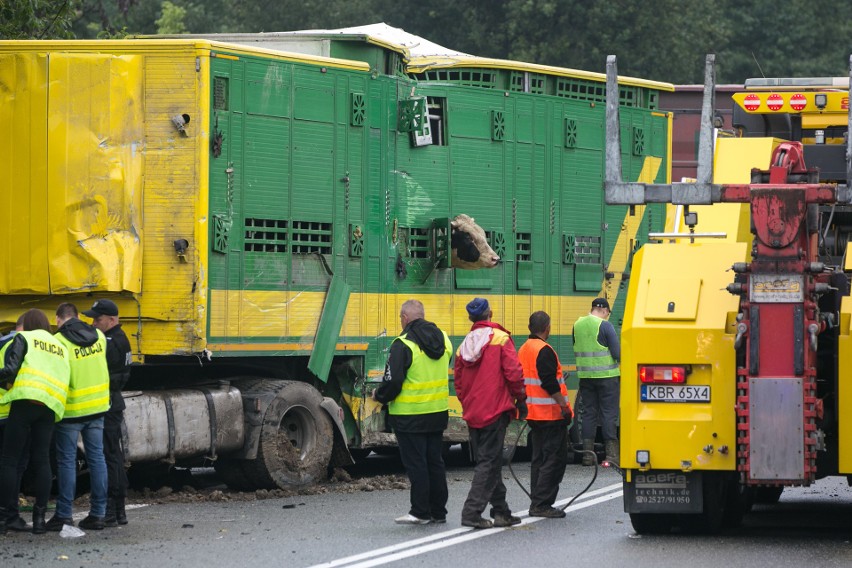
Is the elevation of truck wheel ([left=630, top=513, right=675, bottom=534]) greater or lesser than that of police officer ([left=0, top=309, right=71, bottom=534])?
lesser

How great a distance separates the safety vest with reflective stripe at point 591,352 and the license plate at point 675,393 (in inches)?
266

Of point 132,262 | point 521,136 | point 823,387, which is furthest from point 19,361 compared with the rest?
point 521,136

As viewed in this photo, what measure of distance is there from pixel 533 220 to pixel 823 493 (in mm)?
4509

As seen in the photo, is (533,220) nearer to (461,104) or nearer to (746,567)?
(461,104)

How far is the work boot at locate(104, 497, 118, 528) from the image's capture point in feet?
40.1

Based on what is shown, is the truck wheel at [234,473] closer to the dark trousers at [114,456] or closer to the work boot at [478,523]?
the dark trousers at [114,456]

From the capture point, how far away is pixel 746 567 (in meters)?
10.2

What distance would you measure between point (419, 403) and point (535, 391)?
Result: 3.23ft

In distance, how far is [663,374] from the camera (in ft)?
35.8

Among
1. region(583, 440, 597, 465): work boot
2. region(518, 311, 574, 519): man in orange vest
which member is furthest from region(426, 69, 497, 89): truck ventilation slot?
region(518, 311, 574, 519): man in orange vest

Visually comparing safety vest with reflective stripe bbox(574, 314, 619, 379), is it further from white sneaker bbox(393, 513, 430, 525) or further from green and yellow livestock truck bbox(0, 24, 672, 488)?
white sneaker bbox(393, 513, 430, 525)

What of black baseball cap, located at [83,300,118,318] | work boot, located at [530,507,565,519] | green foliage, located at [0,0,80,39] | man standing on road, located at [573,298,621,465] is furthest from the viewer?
man standing on road, located at [573,298,621,465]

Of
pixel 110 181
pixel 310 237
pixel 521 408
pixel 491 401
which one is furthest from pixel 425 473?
pixel 110 181

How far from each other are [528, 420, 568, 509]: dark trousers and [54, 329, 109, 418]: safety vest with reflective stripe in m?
3.14
